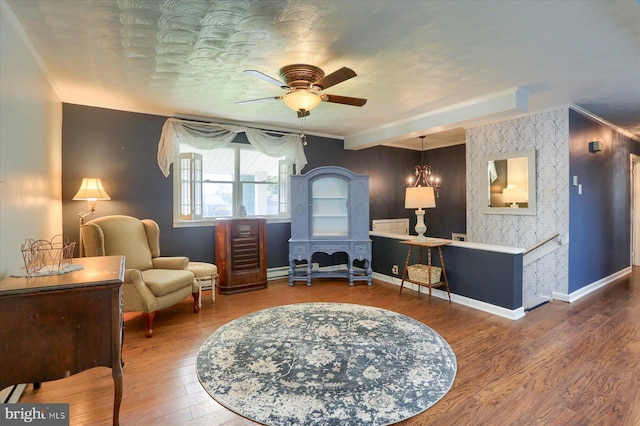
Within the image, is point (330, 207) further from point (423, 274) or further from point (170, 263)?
point (170, 263)

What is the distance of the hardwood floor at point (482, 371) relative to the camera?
6.09 ft

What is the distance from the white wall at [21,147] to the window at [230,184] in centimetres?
151

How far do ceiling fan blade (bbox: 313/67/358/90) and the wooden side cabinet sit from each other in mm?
2425

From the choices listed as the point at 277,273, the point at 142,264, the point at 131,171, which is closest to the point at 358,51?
the point at 142,264

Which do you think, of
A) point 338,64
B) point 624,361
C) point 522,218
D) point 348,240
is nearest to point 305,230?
point 348,240

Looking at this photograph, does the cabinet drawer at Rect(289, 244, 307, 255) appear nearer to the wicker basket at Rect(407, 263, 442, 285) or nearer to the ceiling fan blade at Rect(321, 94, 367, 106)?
the wicker basket at Rect(407, 263, 442, 285)

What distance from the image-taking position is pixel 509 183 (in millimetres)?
4441

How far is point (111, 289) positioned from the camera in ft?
5.47

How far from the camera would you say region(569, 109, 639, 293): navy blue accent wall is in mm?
3996

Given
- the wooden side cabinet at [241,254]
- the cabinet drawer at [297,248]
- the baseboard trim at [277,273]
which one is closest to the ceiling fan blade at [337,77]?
the wooden side cabinet at [241,254]

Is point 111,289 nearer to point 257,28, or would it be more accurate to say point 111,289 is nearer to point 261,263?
point 257,28

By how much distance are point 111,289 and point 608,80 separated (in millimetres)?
4428

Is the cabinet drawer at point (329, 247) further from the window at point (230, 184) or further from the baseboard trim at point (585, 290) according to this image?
the baseboard trim at point (585, 290)

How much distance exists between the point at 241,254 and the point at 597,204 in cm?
497
